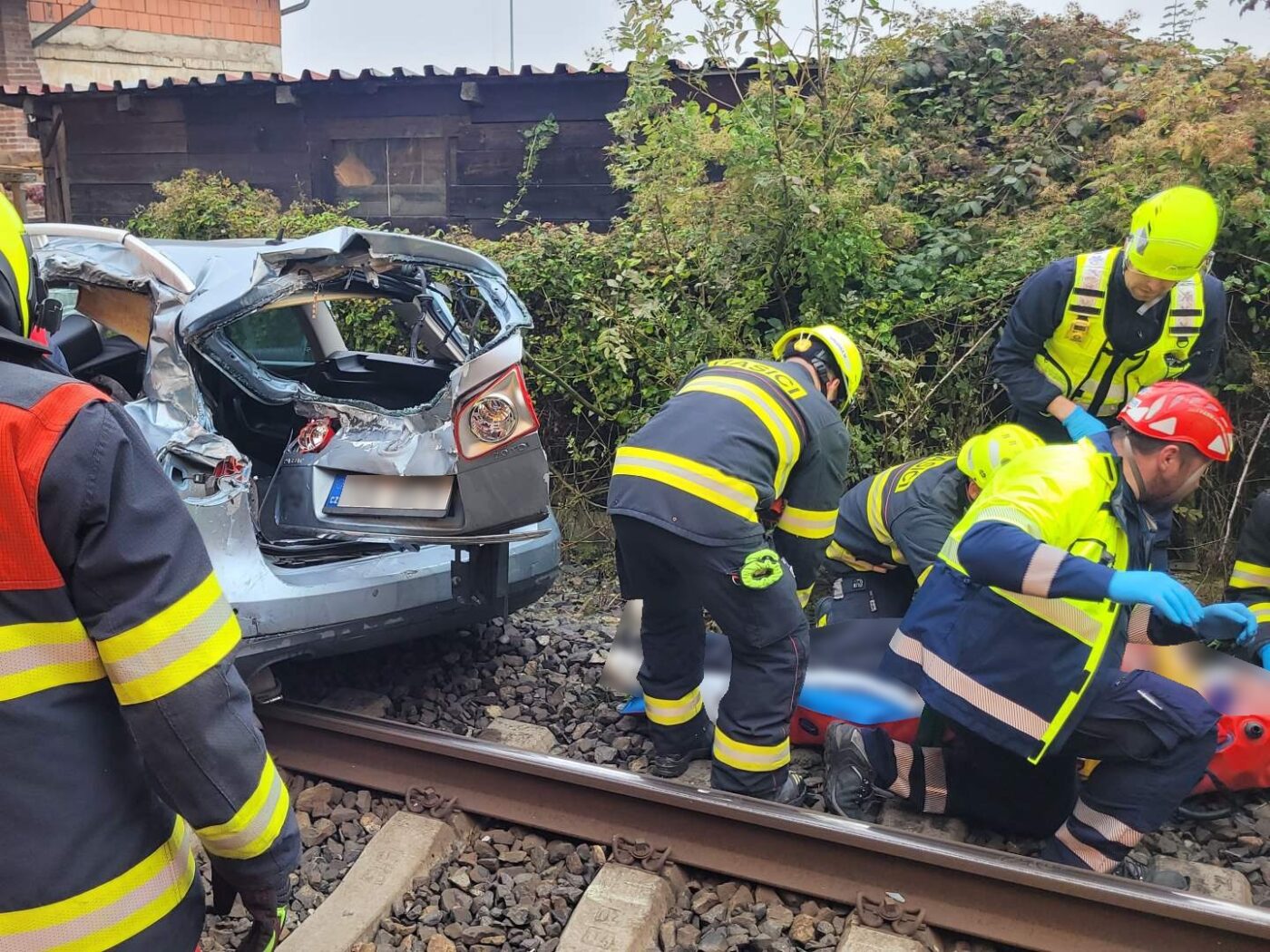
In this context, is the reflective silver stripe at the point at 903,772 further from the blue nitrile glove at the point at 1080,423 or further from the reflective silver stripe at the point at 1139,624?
the blue nitrile glove at the point at 1080,423

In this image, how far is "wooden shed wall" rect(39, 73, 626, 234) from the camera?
1022 cm

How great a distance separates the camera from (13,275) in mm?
1522

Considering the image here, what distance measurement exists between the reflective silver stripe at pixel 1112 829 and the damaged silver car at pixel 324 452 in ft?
7.45

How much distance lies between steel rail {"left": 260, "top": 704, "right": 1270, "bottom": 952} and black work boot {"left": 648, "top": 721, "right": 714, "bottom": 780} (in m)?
0.25

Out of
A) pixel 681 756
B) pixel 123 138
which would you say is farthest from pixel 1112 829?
pixel 123 138

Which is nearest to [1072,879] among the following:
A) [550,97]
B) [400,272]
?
[400,272]

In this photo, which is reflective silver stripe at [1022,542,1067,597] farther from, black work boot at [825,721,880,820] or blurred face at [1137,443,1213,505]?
black work boot at [825,721,880,820]

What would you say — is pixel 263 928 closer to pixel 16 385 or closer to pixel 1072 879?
pixel 16 385

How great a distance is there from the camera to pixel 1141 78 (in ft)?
22.7

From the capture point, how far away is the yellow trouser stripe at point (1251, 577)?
4160 mm

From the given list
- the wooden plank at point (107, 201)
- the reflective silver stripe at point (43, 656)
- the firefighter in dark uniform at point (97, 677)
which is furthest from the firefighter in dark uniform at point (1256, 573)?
Answer: the wooden plank at point (107, 201)

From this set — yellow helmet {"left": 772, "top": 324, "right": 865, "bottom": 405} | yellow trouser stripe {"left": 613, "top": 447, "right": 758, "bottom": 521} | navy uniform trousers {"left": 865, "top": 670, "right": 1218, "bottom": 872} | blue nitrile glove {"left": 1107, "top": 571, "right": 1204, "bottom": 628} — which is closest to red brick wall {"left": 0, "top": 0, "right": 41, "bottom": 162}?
yellow helmet {"left": 772, "top": 324, "right": 865, "bottom": 405}

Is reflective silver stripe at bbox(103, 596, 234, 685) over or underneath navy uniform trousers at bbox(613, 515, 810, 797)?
over

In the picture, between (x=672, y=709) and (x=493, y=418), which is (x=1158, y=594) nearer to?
(x=672, y=709)
